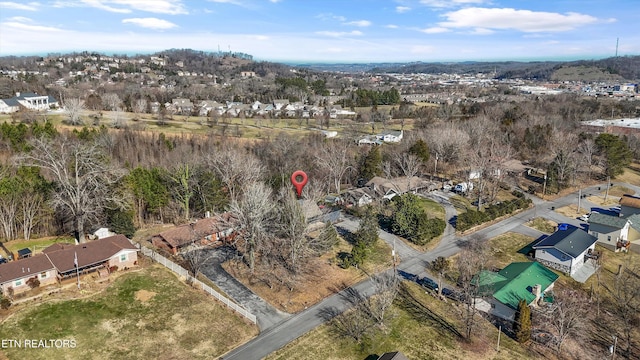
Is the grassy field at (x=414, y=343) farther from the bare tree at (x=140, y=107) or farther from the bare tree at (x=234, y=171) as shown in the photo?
the bare tree at (x=140, y=107)

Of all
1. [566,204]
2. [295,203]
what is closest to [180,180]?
[295,203]

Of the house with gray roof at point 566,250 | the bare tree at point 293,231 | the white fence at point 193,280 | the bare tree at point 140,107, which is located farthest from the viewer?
the bare tree at point 140,107

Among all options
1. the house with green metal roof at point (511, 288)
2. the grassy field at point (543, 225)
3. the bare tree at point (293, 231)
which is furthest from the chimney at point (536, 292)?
the bare tree at point (293, 231)

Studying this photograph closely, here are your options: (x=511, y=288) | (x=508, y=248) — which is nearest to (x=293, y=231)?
(x=511, y=288)

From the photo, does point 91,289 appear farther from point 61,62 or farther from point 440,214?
point 61,62

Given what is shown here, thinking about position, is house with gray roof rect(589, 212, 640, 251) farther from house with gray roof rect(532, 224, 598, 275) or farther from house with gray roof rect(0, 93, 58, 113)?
house with gray roof rect(0, 93, 58, 113)

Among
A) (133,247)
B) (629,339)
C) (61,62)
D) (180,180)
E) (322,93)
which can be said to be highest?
(61,62)
